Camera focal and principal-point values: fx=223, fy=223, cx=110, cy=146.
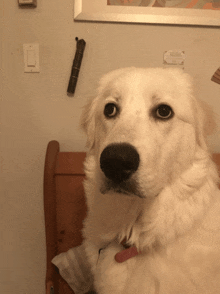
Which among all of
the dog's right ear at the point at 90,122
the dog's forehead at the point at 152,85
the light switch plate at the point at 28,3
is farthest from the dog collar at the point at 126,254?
the light switch plate at the point at 28,3

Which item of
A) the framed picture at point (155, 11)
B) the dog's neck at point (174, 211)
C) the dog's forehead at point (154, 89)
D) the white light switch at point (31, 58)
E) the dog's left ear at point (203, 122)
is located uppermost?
the framed picture at point (155, 11)

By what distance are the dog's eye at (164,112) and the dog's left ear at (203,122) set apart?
0.46 feet

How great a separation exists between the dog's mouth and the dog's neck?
8.3 inches

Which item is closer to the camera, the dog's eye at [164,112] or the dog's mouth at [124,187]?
the dog's mouth at [124,187]

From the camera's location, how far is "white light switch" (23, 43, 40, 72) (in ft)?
4.61

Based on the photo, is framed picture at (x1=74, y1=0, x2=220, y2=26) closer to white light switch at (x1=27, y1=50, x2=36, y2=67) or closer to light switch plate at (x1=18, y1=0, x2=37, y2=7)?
light switch plate at (x1=18, y1=0, x2=37, y2=7)

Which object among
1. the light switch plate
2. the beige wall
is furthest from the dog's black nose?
the light switch plate

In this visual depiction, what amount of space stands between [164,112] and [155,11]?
0.85 metres

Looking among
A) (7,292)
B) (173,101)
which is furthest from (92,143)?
(7,292)

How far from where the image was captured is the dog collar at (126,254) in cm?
82

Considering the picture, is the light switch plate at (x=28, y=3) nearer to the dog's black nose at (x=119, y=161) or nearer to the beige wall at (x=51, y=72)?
the beige wall at (x=51, y=72)

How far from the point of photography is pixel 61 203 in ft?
4.59

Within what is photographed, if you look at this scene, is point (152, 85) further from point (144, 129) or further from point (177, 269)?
point (177, 269)

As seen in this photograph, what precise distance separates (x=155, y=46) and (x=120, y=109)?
2.53 feet
